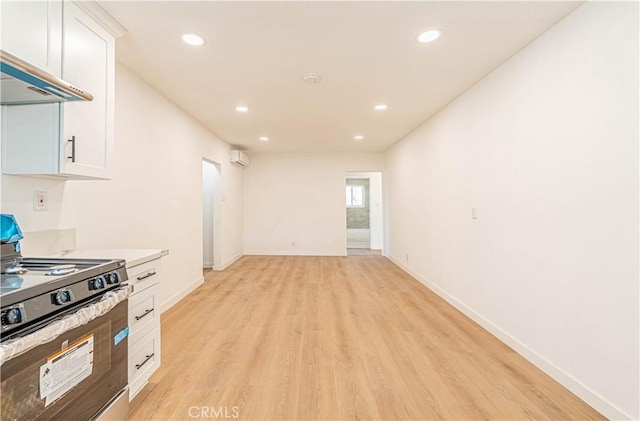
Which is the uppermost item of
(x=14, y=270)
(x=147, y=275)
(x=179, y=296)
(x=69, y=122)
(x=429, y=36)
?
(x=429, y=36)

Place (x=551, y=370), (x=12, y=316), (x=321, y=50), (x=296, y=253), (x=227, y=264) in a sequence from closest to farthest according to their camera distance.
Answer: (x=12, y=316) → (x=551, y=370) → (x=321, y=50) → (x=227, y=264) → (x=296, y=253)

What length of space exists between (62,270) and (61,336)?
31 centimetres

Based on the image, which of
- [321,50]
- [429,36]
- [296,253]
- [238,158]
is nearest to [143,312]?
[321,50]

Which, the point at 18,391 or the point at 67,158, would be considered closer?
the point at 18,391

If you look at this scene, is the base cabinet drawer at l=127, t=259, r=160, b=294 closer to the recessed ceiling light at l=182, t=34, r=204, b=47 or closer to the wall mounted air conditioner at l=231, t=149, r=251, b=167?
the recessed ceiling light at l=182, t=34, r=204, b=47

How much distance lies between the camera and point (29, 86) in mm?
1355

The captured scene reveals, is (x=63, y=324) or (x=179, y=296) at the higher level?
(x=63, y=324)

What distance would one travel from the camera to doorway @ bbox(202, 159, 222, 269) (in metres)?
5.32

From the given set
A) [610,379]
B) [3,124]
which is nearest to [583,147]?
[610,379]

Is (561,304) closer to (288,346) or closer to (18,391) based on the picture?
(288,346)

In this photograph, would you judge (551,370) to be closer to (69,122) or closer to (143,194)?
(69,122)

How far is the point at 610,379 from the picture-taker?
1.62m

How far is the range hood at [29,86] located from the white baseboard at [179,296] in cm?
235

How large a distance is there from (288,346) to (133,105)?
2646 mm
